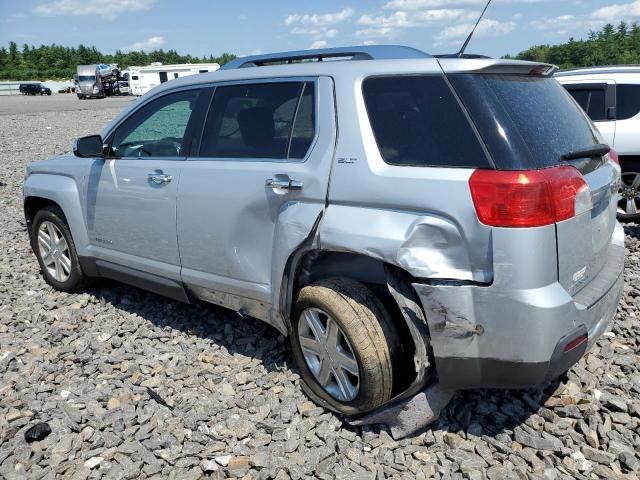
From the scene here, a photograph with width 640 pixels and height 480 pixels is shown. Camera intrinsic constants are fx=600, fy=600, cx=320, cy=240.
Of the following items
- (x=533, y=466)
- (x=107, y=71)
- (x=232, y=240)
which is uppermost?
(x=107, y=71)

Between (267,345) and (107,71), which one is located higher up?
(107,71)

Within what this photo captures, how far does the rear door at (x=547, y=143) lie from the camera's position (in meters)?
2.64

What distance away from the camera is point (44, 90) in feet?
220

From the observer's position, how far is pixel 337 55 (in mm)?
3422

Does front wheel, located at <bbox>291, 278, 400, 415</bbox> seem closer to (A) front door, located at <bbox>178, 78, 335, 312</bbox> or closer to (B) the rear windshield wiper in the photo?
(A) front door, located at <bbox>178, 78, 335, 312</bbox>

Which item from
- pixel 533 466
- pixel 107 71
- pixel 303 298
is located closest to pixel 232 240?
pixel 303 298

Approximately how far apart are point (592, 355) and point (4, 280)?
5.13m

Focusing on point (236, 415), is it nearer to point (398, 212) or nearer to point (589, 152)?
point (398, 212)

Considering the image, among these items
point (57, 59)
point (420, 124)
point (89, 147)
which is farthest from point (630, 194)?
point (57, 59)

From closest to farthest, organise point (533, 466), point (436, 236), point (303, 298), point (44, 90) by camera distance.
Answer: point (436, 236), point (533, 466), point (303, 298), point (44, 90)

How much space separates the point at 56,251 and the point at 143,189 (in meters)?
1.59

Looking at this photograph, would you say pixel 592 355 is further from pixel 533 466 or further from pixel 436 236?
pixel 436 236

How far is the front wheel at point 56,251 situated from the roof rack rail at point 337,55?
7.02ft

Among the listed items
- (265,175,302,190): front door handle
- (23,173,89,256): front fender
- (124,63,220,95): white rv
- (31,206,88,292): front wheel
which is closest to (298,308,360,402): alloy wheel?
(265,175,302,190): front door handle
